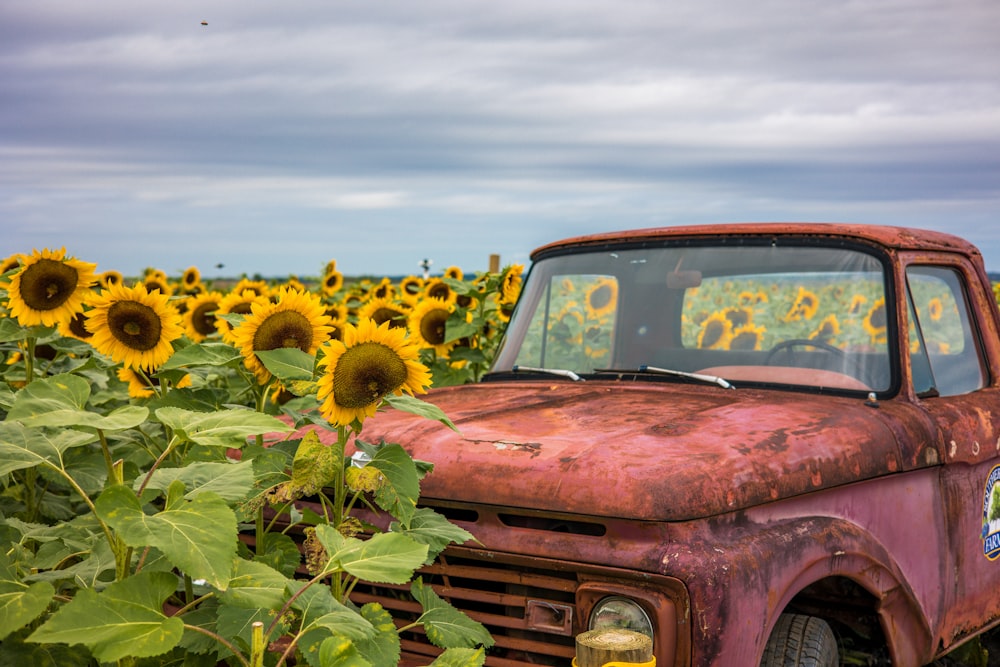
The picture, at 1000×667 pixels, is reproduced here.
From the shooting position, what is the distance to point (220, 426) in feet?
8.41

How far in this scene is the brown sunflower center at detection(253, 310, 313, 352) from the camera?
11.1ft

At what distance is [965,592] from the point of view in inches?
162

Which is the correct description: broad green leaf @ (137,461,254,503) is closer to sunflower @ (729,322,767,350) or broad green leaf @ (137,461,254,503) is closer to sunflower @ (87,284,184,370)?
sunflower @ (87,284,184,370)

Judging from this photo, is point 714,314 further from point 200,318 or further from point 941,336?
point 200,318

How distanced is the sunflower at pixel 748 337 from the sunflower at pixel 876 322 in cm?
45

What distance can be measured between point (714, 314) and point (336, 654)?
3096mm

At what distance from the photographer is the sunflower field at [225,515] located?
7.55ft

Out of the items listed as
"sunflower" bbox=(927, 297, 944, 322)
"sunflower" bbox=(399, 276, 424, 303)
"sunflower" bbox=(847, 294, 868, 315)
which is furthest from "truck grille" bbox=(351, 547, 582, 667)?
"sunflower" bbox=(399, 276, 424, 303)

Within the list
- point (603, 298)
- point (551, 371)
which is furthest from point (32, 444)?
point (603, 298)

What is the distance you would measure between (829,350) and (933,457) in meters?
0.51

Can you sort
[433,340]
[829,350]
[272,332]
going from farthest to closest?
[433,340] → [829,350] → [272,332]

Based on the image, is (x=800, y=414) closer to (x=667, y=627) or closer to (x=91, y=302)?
(x=667, y=627)

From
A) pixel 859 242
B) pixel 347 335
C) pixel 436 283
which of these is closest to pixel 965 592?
pixel 859 242

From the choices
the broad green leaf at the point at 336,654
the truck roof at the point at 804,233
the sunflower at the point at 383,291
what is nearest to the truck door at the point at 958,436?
the truck roof at the point at 804,233
